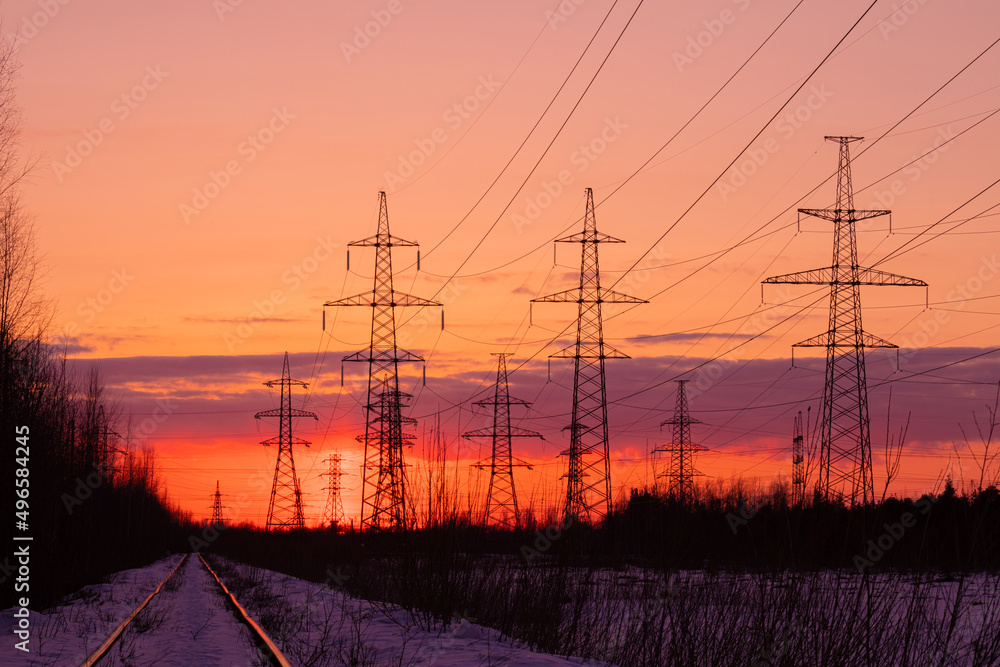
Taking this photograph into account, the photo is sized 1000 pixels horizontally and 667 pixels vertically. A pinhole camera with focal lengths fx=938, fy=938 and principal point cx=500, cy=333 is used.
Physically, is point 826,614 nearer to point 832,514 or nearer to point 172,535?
point 832,514

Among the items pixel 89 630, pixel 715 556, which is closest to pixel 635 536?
pixel 715 556

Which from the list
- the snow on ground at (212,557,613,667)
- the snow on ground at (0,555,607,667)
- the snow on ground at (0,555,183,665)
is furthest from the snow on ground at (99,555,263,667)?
the snow on ground at (212,557,613,667)

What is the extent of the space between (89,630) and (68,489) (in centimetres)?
1432

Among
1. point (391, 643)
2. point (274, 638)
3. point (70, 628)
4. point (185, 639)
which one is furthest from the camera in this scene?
point (70, 628)

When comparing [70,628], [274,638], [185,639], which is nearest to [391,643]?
[274,638]

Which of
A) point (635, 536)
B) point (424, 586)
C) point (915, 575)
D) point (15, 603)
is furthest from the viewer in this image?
point (15, 603)

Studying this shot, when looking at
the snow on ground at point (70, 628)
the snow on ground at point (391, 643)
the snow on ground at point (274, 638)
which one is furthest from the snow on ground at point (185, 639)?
the snow on ground at point (391, 643)

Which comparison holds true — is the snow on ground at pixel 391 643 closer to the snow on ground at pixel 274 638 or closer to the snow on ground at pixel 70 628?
the snow on ground at pixel 274 638

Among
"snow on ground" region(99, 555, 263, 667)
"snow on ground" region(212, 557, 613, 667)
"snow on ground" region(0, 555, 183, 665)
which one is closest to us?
"snow on ground" region(212, 557, 613, 667)

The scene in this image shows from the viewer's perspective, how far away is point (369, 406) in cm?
3638

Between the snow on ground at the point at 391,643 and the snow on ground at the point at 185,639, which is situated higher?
the snow on ground at the point at 391,643

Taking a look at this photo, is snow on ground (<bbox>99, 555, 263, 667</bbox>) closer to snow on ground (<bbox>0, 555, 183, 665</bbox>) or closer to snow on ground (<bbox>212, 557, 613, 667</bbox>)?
snow on ground (<bbox>0, 555, 183, 665</bbox>)

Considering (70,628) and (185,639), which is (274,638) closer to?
(185,639)

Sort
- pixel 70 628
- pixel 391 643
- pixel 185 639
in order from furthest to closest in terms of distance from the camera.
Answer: pixel 70 628, pixel 185 639, pixel 391 643
